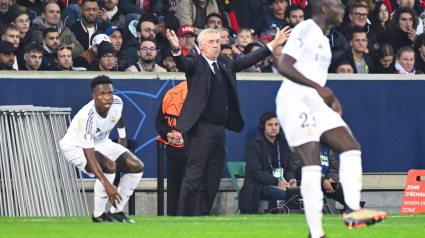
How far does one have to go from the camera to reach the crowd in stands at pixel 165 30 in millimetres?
12141

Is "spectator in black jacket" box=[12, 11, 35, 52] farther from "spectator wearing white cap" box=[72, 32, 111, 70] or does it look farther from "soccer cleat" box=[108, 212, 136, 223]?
"soccer cleat" box=[108, 212, 136, 223]

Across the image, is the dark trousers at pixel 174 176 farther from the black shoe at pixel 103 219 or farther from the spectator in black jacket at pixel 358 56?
the spectator in black jacket at pixel 358 56

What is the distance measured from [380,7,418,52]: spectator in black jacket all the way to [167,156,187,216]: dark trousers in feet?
20.6

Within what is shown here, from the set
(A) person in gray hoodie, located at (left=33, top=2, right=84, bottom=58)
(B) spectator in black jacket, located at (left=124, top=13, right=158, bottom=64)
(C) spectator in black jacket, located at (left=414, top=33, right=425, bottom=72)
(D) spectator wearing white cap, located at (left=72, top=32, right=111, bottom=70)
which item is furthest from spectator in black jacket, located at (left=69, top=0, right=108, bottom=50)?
(C) spectator in black jacket, located at (left=414, top=33, right=425, bottom=72)

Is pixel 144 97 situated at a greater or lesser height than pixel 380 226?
greater

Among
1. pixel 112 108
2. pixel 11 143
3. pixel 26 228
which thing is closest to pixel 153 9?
pixel 11 143

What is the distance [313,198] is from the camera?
570cm

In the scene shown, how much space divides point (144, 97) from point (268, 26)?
385 cm

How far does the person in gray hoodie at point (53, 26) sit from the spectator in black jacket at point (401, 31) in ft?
21.0

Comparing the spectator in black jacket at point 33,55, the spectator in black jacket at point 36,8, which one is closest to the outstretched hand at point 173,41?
the spectator in black jacket at point 33,55

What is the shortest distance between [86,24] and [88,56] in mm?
929

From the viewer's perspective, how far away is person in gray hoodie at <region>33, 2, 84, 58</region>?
496 inches

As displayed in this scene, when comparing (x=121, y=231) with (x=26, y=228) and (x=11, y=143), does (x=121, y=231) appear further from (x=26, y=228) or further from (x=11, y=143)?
(x=11, y=143)

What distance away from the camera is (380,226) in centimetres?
802
